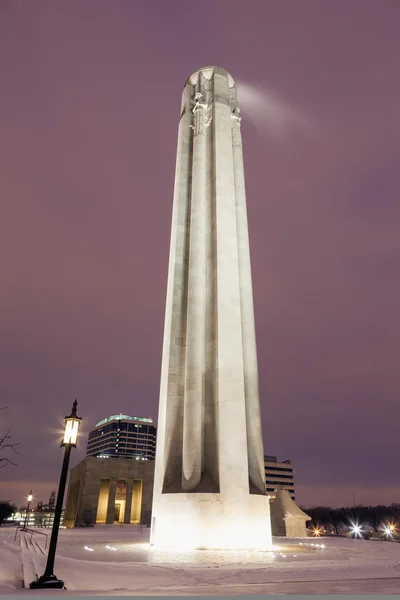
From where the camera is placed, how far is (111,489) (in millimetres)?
62281

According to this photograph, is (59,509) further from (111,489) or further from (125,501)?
(125,501)

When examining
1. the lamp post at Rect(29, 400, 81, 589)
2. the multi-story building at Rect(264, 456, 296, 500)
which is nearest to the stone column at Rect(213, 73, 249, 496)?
the lamp post at Rect(29, 400, 81, 589)

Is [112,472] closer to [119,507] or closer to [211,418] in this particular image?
[119,507]

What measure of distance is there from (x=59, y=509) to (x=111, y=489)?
58.2 m

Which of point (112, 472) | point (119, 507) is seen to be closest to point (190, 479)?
point (112, 472)

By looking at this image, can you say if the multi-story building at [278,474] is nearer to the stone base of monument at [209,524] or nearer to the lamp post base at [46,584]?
the stone base of monument at [209,524]

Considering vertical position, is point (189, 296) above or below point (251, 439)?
above

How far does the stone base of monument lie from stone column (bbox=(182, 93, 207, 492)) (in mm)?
1198

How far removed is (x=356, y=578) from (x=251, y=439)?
16269mm

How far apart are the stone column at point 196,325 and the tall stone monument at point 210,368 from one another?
2.7 inches

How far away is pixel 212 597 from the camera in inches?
284

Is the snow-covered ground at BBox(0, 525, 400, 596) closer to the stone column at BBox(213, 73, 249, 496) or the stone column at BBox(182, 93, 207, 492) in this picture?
the stone column at BBox(213, 73, 249, 496)

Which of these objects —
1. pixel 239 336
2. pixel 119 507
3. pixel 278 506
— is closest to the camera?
pixel 239 336

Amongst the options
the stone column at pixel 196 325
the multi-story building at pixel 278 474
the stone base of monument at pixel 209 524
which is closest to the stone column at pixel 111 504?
the stone base of monument at pixel 209 524
